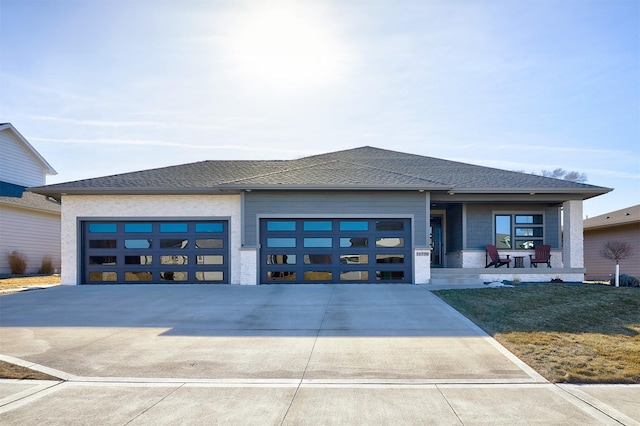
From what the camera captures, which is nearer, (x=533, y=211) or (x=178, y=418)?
(x=178, y=418)

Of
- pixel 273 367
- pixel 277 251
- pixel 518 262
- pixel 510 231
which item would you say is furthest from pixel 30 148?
pixel 273 367

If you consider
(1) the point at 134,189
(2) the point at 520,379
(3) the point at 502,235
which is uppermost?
(1) the point at 134,189

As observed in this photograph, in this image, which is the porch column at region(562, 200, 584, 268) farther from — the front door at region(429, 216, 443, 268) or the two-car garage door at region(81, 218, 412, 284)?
the two-car garage door at region(81, 218, 412, 284)

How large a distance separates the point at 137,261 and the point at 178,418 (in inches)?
517

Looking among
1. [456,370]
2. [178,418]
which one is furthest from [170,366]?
[456,370]

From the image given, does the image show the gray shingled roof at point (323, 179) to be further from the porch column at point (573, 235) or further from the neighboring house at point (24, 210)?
the neighboring house at point (24, 210)

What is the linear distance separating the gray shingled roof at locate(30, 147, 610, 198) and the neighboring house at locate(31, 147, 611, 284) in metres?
0.06

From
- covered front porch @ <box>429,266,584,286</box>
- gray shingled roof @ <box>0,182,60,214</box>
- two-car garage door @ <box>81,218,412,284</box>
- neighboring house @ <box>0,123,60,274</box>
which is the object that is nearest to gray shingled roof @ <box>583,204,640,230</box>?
covered front porch @ <box>429,266,584,286</box>

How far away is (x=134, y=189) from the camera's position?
55.9 feet

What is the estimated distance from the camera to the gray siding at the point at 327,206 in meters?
16.8

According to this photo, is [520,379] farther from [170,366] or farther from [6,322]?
[6,322]

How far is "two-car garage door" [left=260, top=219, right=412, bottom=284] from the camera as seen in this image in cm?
1681

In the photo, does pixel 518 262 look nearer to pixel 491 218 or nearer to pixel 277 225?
pixel 491 218

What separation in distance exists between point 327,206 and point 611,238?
627 inches
